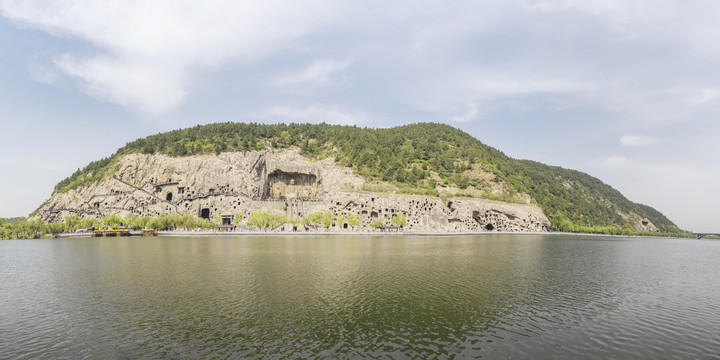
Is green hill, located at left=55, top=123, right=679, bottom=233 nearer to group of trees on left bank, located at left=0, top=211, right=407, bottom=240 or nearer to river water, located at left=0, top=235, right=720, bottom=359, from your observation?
group of trees on left bank, located at left=0, top=211, right=407, bottom=240

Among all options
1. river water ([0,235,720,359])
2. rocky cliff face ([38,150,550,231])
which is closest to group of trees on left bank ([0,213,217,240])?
rocky cliff face ([38,150,550,231])

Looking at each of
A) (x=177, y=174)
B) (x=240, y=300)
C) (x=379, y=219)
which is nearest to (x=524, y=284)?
(x=240, y=300)

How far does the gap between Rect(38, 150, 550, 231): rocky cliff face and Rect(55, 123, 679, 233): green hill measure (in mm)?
5898

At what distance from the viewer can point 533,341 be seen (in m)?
15.1

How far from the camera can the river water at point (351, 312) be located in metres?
14.1

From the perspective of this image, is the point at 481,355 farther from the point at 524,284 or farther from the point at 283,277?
the point at 283,277

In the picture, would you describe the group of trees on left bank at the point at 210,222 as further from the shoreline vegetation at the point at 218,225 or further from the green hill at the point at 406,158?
the green hill at the point at 406,158

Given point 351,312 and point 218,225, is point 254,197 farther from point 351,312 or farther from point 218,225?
point 351,312

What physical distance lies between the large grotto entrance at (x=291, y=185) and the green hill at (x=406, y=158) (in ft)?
47.4

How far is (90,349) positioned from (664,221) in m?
262

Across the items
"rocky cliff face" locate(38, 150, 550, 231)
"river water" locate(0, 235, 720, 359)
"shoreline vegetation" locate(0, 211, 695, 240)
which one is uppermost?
"rocky cliff face" locate(38, 150, 550, 231)

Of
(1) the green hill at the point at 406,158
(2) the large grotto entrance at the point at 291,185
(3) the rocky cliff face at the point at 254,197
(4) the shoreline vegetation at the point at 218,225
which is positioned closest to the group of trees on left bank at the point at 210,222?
(4) the shoreline vegetation at the point at 218,225

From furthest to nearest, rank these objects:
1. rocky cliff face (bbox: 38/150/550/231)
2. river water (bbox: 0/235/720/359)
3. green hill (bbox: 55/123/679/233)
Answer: green hill (bbox: 55/123/679/233) < rocky cliff face (bbox: 38/150/550/231) < river water (bbox: 0/235/720/359)

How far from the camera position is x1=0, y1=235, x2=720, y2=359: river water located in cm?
1407
